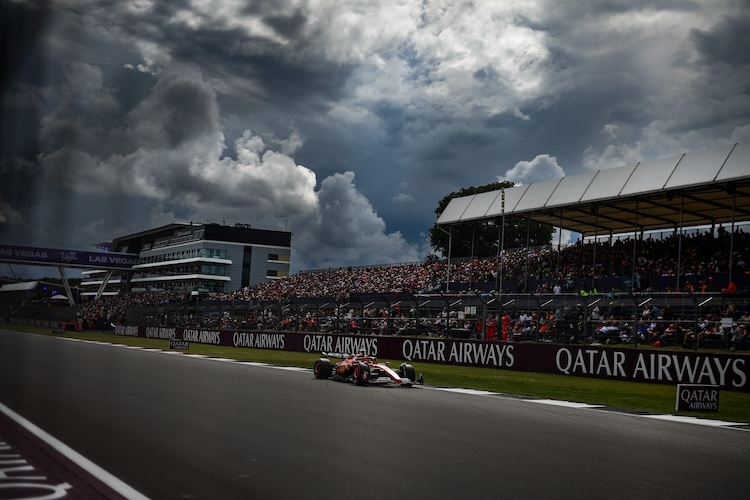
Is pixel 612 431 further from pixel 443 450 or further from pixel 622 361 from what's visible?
pixel 622 361

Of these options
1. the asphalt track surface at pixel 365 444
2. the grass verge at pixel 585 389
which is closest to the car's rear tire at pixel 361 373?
the grass verge at pixel 585 389

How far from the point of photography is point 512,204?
3362 cm

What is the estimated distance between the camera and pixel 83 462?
5.80 meters

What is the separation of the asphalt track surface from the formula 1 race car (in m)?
2.62

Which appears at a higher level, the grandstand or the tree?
the tree

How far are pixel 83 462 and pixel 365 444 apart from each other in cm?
274

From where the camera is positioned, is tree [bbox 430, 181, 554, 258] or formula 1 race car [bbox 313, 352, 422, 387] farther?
tree [bbox 430, 181, 554, 258]

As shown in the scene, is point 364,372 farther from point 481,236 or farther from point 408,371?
point 481,236

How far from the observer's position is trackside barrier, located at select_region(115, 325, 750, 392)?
54.2ft

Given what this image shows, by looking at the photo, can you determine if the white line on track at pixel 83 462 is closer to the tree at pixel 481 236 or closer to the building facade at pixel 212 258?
the tree at pixel 481 236

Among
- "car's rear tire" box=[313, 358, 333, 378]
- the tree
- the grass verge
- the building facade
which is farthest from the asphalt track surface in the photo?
the building facade

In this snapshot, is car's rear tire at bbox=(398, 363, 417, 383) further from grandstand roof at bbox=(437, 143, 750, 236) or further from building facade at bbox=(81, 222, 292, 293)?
building facade at bbox=(81, 222, 292, 293)

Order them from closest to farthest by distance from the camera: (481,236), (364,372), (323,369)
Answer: (364,372)
(323,369)
(481,236)

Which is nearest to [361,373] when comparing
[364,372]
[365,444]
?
[364,372]
